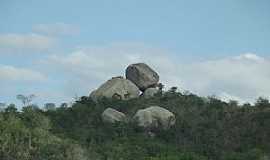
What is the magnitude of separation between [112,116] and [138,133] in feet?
8.80

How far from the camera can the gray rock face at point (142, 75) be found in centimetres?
5509

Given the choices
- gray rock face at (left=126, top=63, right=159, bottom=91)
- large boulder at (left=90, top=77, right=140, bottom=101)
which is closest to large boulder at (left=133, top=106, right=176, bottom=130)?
large boulder at (left=90, top=77, right=140, bottom=101)

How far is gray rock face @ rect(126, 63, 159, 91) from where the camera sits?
55.1 m

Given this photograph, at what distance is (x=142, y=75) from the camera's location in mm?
55156

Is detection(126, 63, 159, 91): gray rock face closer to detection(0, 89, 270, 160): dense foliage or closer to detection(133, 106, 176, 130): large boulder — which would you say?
detection(0, 89, 270, 160): dense foliage

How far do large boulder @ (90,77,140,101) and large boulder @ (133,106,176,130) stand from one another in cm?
503

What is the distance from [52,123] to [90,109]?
347 cm

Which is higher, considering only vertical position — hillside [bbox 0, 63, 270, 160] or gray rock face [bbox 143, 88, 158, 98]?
gray rock face [bbox 143, 88, 158, 98]

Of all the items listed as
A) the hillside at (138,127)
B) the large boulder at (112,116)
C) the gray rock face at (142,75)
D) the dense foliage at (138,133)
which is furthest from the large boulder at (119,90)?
the large boulder at (112,116)

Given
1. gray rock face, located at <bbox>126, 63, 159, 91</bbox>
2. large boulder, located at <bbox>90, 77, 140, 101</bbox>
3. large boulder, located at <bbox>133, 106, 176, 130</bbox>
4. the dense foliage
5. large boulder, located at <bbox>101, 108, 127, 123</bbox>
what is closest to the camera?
the dense foliage

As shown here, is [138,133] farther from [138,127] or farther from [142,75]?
[142,75]

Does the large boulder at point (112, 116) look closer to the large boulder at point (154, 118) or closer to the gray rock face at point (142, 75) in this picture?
the large boulder at point (154, 118)

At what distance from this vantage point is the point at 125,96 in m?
54.6

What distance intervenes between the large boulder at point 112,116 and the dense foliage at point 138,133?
0.55 metres
